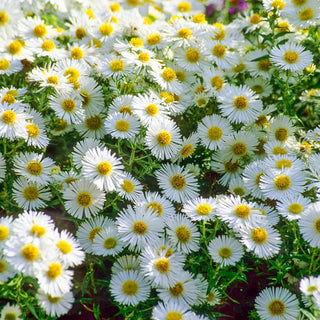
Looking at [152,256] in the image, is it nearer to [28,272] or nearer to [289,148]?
[28,272]

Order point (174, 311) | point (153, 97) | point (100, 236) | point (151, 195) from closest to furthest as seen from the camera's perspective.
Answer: point (174, 311) → point (100, 236) → point (151, 195) → point (153, 97)

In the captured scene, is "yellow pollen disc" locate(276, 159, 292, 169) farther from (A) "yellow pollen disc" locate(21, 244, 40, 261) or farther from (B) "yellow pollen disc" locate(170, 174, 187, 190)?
(A) "yellow pollen disc" locate(21, 244, 40, 261)

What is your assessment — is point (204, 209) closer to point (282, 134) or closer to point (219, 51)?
point (282, 134)

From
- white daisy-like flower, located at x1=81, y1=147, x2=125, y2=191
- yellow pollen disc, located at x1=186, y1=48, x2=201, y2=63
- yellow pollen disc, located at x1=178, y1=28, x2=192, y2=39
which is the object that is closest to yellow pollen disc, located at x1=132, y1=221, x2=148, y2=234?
white daisy-like flower, located at x1=81, y1=147, x2=125, y2=191

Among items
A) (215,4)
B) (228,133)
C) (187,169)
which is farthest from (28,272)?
(215,4)

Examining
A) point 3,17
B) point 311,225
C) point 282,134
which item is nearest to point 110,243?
point 311,225

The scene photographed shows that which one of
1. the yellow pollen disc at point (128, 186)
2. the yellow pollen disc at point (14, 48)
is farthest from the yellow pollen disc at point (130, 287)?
the yellow pollen disc at point (14, 48)

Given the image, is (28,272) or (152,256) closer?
(28,272)
